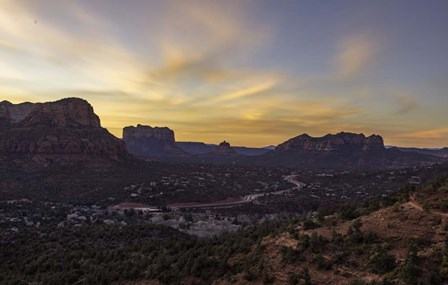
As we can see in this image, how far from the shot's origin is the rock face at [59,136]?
126m

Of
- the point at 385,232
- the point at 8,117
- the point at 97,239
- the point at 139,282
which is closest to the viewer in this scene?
the point at 385,232

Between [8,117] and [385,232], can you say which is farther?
[8,117]

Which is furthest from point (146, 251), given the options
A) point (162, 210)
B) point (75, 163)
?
point (75, 163)

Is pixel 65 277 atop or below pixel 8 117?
below

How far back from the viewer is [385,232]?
2145cm

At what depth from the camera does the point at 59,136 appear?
444 ft

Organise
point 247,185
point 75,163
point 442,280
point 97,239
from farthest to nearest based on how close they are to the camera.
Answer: point 247,185 < point 75,163 < point 97,239 < point 442,280

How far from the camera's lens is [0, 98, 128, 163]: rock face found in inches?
4951

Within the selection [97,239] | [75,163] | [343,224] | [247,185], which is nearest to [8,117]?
[75,163]

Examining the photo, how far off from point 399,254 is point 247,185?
390ft

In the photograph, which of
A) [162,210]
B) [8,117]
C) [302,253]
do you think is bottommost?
[162,210]

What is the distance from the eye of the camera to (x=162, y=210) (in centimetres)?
8744

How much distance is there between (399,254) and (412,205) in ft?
19.9

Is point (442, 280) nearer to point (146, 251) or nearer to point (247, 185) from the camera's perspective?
point (146, 251)
